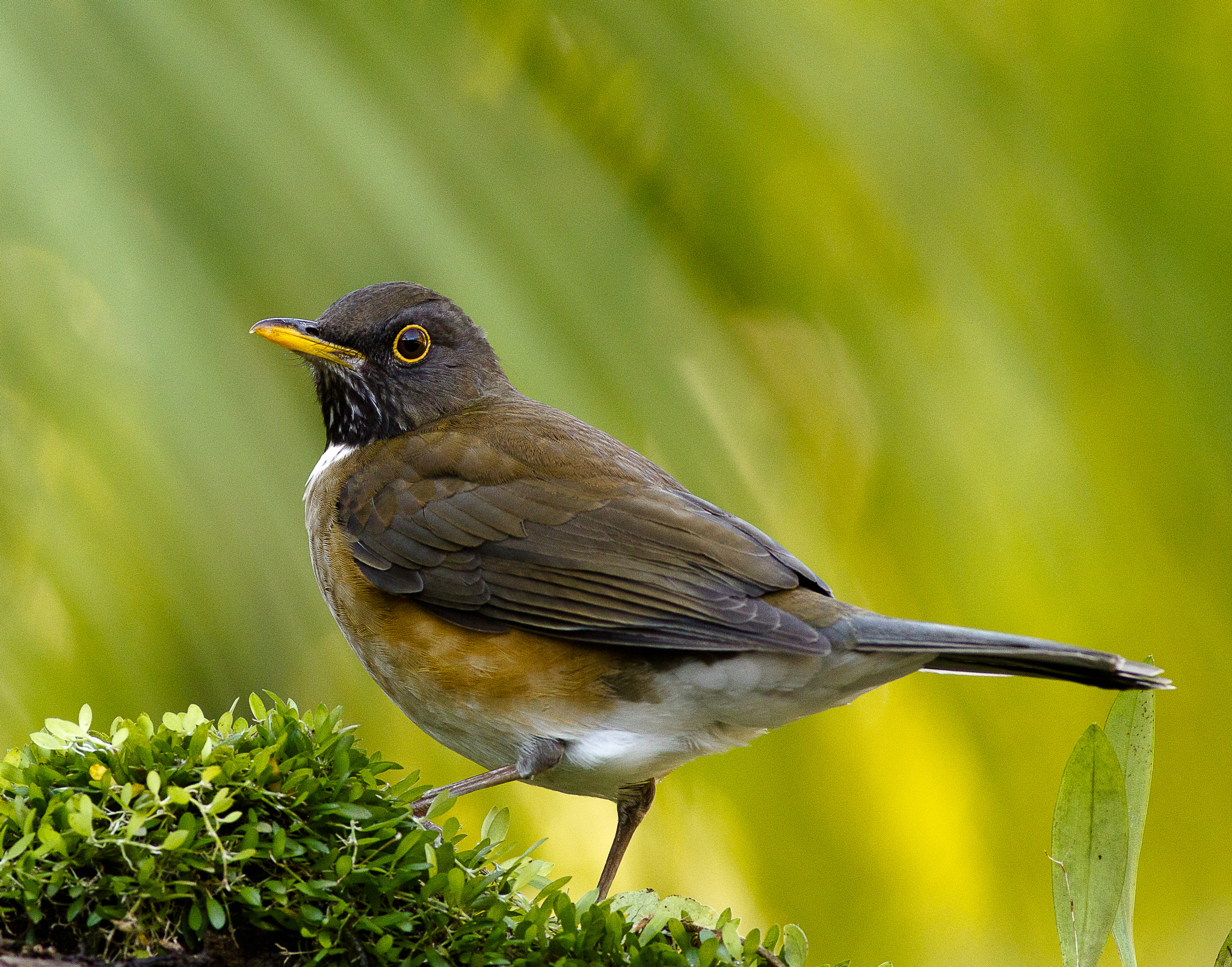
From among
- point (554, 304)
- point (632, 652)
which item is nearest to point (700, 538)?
point (632, 652)

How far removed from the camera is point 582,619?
242 centimetres

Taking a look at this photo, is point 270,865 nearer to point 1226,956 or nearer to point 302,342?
point 302,342

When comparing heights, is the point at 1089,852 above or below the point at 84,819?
above

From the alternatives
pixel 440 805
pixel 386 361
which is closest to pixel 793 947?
pixel 440 805

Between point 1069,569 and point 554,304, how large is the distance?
1723 mm

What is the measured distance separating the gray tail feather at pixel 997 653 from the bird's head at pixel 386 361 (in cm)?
149

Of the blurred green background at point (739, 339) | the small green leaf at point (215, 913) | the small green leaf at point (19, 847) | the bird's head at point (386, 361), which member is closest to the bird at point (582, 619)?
the bird's head at point (386, 361)

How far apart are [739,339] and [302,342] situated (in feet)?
3.99

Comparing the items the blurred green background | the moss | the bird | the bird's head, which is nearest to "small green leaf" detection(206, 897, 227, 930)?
the moss

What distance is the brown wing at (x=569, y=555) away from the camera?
7.75 feet

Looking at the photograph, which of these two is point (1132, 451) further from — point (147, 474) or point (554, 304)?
point (147, 474)

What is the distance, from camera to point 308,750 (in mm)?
1884

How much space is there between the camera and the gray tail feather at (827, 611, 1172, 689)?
6.42ft

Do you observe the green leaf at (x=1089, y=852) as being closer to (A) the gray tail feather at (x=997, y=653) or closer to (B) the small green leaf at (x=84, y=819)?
(A) the gray tail feather at (x=997, y=653)
